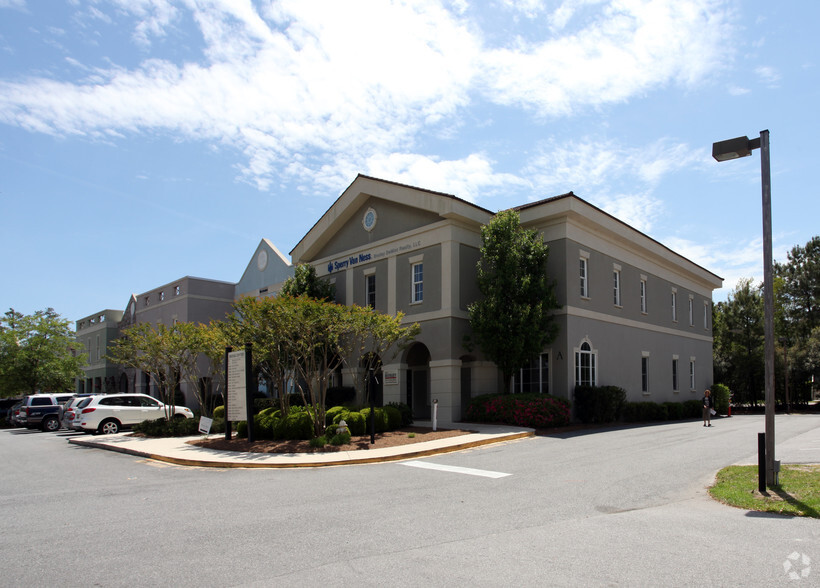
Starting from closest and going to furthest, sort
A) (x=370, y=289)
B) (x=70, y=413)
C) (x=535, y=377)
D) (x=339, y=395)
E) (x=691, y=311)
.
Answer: (x=535, y=377) → (x=70, y=413) → (x=339, y=395) → (x=370, y=289) → (x=691, y=311)

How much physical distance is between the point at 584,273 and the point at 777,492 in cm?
1624

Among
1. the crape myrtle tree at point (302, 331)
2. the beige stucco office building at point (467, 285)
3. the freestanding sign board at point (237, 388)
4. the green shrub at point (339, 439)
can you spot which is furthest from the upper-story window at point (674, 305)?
the freestanding sign board at point (237, 388)

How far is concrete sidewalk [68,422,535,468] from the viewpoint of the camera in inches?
557

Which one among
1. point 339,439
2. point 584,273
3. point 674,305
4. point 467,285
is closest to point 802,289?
point 674,305

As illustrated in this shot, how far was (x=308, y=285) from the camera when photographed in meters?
29.1

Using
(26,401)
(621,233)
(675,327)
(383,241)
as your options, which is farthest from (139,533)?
(675,327)

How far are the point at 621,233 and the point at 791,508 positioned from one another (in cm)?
1991

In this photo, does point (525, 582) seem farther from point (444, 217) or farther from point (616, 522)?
point (444, 217)

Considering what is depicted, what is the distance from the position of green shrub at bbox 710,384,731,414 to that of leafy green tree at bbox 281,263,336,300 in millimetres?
22373

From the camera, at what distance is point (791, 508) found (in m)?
8.20

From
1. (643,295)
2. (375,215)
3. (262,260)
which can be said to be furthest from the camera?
(262,260)

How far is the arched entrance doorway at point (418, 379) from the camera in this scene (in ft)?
90.9

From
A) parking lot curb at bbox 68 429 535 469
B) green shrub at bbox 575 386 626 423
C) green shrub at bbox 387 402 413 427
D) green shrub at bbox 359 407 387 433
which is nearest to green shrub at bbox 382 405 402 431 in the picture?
green shrub at bbox 359 407 387 433

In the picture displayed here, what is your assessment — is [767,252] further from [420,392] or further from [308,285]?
[308,285]
